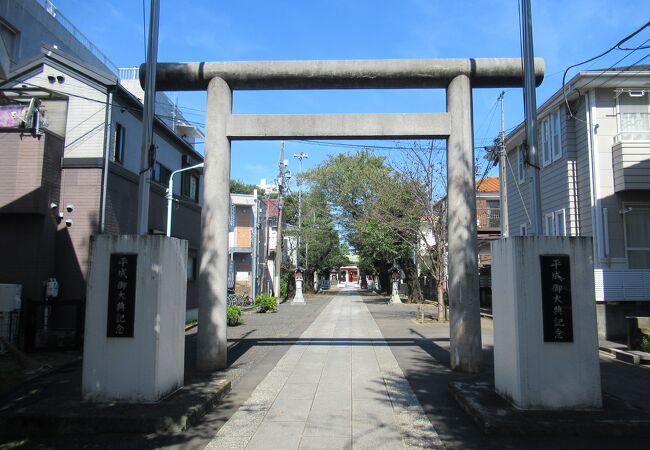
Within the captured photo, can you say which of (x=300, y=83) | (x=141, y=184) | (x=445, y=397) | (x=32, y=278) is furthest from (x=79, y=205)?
(x=445, y=397)

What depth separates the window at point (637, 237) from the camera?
1549cm

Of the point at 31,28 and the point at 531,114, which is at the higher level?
the point at 31,28

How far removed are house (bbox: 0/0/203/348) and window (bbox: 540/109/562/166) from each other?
13.7m

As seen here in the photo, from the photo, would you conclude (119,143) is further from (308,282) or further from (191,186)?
(308,282)

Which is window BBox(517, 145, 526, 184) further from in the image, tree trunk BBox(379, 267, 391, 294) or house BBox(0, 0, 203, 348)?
tree trunk BBox(379, 267, 391, 294)

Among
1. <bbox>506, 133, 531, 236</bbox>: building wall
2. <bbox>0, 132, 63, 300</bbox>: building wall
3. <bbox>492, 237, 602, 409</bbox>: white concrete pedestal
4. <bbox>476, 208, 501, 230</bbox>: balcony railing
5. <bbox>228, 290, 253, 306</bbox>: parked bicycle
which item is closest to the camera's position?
<bbox>492, 237, 602, 409</bbox>: white concrete pedestal

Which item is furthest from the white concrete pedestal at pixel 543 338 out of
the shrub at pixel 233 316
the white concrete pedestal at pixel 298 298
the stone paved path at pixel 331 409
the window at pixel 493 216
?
the window at pixel 493 216

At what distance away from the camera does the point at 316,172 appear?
45.6 metres

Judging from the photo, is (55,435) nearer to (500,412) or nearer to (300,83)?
(500,412)

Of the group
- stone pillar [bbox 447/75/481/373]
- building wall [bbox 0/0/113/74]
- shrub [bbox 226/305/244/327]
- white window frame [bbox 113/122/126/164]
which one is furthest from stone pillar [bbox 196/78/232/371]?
building wall [bbox 0/0/113/74]

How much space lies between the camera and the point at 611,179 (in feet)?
50.7

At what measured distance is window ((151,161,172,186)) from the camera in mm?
17611

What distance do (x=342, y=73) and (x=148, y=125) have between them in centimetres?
365

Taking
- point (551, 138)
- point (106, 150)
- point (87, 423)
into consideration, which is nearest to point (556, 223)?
point (551, 138)
